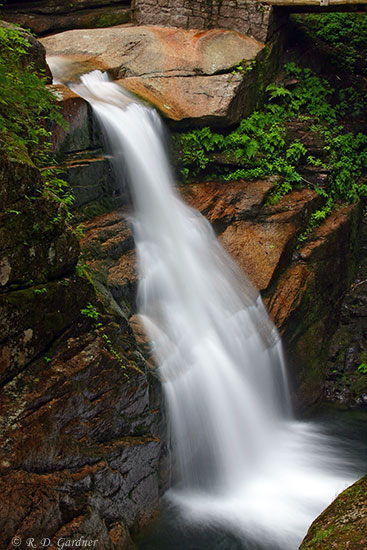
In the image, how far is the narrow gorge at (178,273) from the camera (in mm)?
4641

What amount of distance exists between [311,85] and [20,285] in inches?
374

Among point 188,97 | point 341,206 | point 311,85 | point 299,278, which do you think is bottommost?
point 299,278

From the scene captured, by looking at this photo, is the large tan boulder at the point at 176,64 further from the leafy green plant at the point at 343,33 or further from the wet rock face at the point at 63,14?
the leafy green plant at the point at 343,33

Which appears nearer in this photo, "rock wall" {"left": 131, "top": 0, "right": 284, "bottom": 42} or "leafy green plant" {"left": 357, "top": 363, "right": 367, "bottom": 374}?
"leafy green plant" {"left": 357, "top": 363, "right": 367, "bottom": 374}

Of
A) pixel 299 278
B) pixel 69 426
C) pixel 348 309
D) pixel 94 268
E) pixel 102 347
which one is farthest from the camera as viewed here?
pixel 348 309

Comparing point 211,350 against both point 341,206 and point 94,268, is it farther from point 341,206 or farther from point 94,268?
point 341,206

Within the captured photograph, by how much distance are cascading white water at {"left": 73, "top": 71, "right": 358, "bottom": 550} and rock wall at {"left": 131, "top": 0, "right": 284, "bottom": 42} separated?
9.85ft

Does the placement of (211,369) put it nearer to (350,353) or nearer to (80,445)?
(80,445)

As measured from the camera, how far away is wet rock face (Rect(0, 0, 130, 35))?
12156 mm

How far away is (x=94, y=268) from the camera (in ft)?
21.6

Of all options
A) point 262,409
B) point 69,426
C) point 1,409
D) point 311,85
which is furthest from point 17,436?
point 311,85

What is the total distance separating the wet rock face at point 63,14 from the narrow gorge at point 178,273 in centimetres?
5

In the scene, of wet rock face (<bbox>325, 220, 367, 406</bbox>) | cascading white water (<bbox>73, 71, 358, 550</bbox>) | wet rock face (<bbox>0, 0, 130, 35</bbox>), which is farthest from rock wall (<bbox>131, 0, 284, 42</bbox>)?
wet rock face (<bbox>325, 220, 367, 406</bbox>)

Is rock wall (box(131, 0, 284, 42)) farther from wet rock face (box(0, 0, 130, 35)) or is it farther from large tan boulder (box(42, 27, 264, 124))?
wet rock face (box(0, 0, 130, 35))
